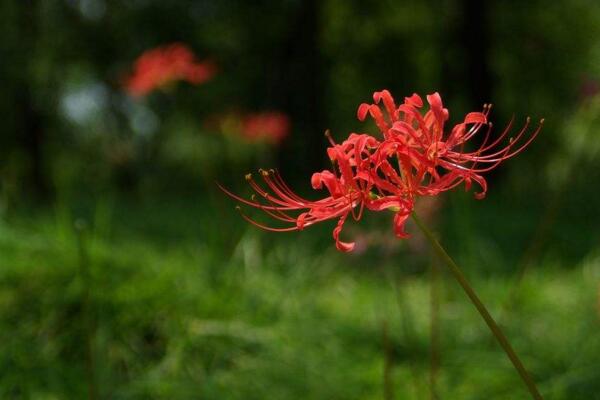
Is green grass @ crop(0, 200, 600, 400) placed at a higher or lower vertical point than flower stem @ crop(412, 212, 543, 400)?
lower

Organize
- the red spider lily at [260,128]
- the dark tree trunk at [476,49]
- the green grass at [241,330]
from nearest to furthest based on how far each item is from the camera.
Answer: the green grass at [241,330] < the red spider lily at [260,128] < the dark tree trunk at [476,49]

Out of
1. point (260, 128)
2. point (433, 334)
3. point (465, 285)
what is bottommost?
point (433, 334)

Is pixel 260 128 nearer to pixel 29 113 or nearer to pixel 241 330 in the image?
pixel 241 330

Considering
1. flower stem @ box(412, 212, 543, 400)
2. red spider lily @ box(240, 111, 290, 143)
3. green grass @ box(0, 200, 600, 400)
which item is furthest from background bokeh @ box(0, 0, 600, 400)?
flower stem @ box(412, 212, 543, 400)

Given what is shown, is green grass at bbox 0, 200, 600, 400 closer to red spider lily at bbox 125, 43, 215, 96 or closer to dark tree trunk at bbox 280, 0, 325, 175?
red spider lily at bbox 125, 43, 215, 96

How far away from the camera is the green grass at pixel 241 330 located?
238 centimetres

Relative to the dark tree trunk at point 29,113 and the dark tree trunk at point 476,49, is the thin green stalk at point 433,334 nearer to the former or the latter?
the dark tree trunk at point 476,49

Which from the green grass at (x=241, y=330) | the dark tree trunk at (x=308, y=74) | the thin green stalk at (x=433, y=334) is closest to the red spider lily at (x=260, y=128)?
the green grass at (x=241, y=330)

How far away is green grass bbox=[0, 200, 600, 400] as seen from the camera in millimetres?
2385

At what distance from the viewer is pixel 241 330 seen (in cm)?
269

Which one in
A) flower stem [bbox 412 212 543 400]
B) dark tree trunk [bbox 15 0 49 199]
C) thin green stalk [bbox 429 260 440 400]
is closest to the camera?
flower stem [bbox 412 212 543 400]

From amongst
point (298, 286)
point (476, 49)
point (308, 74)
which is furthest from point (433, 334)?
Result: point (308, 74)

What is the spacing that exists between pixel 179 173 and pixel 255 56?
211 inches

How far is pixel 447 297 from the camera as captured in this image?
11.3ft
